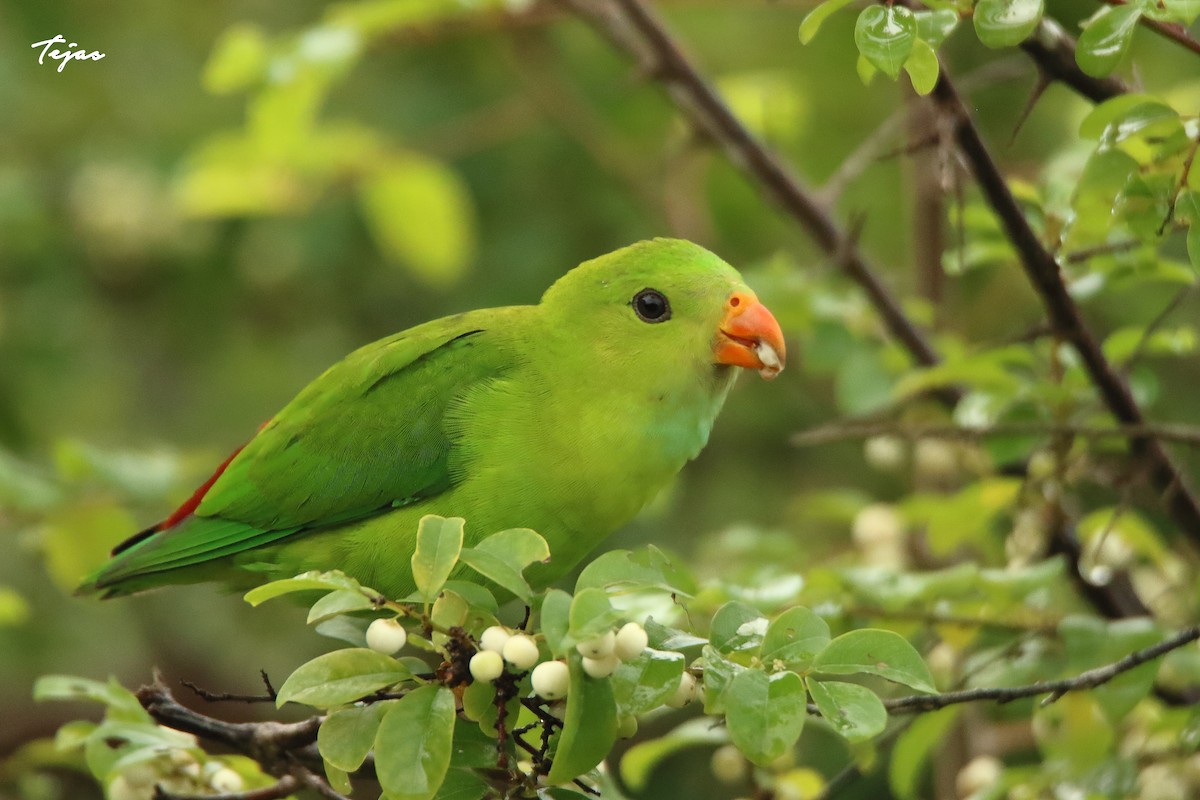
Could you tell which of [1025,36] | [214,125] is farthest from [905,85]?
[214,125]

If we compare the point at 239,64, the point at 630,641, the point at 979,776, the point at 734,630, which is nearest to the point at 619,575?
the point at 630,641

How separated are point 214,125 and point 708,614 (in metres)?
3.62

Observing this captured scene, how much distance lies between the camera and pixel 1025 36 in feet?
5.38

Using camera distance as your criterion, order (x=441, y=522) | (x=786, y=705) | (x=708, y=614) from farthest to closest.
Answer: (x=708, y=614) → (x=441, y=522) → (x=786, y=705)

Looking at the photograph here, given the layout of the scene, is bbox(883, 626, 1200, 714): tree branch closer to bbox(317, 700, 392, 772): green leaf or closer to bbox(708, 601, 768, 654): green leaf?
bbox(708, 601, 768, 654): green leaf

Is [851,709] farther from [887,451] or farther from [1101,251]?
[887,451]

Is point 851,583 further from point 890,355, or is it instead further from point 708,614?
point 890,355

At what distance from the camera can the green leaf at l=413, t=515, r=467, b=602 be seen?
165 centimetres

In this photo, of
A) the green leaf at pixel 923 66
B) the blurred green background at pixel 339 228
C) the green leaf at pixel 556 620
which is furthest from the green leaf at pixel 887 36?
the blurred green background at pixel 339 228

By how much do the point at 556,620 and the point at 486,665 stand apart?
16 centimetres

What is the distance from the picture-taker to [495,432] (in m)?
2.62

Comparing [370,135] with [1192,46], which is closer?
[1192,46]

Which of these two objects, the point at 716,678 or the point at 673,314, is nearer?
the point at 716,678

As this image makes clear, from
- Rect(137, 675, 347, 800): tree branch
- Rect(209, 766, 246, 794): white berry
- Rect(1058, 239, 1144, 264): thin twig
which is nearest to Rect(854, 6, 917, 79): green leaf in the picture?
Rect(1058, 239, 1144, 264): thin twig
